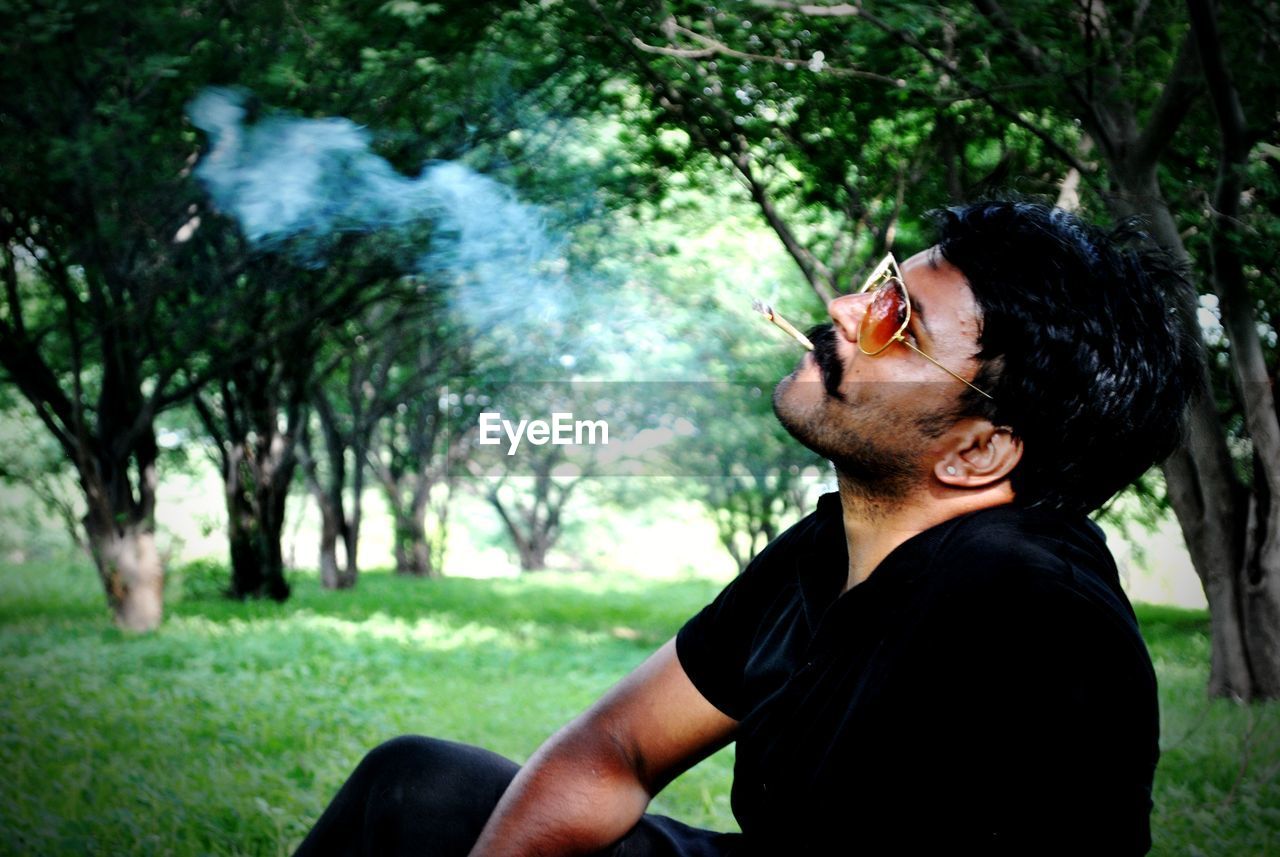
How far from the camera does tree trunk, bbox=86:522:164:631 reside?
5.83m

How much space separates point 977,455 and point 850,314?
0.20 metres

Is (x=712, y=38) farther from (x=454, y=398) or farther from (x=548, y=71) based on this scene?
(x=454, y=398)

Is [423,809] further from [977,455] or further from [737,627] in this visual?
[977,455]

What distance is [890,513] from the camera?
1220 millimetres

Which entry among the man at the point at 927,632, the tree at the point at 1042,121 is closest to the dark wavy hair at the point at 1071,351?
the man at the point at 927,632

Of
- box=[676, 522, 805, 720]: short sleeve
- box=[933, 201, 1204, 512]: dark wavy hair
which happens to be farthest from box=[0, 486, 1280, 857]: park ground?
box=[933, 201, 1204, 512]: dark wavy hair

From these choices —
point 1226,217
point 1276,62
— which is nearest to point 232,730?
point 1226,217

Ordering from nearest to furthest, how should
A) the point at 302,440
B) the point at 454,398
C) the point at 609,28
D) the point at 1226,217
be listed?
the point at 1226,217 < the point at 609,28 < the point at 454,398 < the point at 302,440

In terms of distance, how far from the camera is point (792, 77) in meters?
4.36

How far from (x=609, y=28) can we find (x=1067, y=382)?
3432 millimetres

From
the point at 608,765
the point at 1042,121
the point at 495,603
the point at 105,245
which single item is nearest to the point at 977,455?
the point at 608,765

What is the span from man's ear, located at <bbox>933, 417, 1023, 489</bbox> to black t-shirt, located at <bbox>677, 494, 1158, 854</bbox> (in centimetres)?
8

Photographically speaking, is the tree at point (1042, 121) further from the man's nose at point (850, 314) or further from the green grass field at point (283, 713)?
the man's nose at point (850, 314)

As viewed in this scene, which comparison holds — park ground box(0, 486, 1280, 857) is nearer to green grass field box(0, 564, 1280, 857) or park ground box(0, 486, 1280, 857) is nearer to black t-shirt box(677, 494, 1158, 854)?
green grass field box(0, 564, 1280, 857)
